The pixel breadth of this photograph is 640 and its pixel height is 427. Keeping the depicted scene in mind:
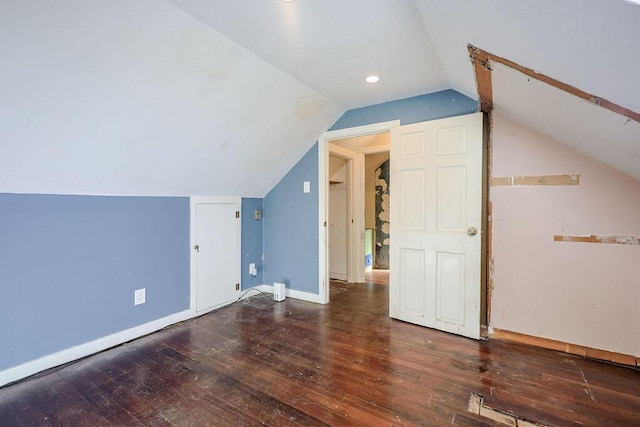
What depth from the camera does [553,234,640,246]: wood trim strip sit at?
6.79 ft

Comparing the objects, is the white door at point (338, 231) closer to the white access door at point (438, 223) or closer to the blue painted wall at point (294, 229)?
the blue painted wall at point (294, 229)

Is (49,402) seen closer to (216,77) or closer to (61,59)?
(61,59)

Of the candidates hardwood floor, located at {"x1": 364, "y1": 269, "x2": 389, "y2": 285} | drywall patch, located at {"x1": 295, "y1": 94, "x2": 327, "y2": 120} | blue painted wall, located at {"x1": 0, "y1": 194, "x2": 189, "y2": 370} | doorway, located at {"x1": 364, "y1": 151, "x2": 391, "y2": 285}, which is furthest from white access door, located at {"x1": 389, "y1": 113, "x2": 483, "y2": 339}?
doorway, located at {"x1": 364, "y1": 151, "x2": 391, "y2": 285}

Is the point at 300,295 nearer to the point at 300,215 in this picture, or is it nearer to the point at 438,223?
the point at 300,215

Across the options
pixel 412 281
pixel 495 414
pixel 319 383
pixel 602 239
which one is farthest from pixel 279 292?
pixel 602 239

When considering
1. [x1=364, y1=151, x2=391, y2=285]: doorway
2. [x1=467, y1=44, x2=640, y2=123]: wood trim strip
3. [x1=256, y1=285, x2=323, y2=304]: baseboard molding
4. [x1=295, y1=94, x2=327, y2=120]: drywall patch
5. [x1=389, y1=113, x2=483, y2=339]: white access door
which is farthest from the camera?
[x1=364, y1=151, x2=391, y2=285]: doorway

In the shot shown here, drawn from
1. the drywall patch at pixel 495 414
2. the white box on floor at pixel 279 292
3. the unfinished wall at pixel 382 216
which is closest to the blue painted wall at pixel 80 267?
→ the white box on floor at pixel 279 292

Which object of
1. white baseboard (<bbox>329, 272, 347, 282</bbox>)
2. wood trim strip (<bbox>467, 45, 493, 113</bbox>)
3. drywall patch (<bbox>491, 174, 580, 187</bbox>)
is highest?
wood trim strip (<bbox>467, 45, 493, 113</bbox>)

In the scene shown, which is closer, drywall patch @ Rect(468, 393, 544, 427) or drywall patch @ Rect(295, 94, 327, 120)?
drywall patch @ Rect(468, 393, 544, 427)

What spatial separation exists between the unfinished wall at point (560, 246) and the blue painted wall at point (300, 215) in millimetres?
978

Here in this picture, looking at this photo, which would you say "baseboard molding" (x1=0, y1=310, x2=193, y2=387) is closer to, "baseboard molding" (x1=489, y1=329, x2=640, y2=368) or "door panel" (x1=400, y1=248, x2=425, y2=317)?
"door panel" (x1=400, y1=248, x2=425, y2=317)

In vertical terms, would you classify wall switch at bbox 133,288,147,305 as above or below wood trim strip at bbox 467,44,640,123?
below

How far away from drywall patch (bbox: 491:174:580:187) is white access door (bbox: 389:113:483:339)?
21 cm

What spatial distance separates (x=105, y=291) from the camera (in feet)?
7.63
